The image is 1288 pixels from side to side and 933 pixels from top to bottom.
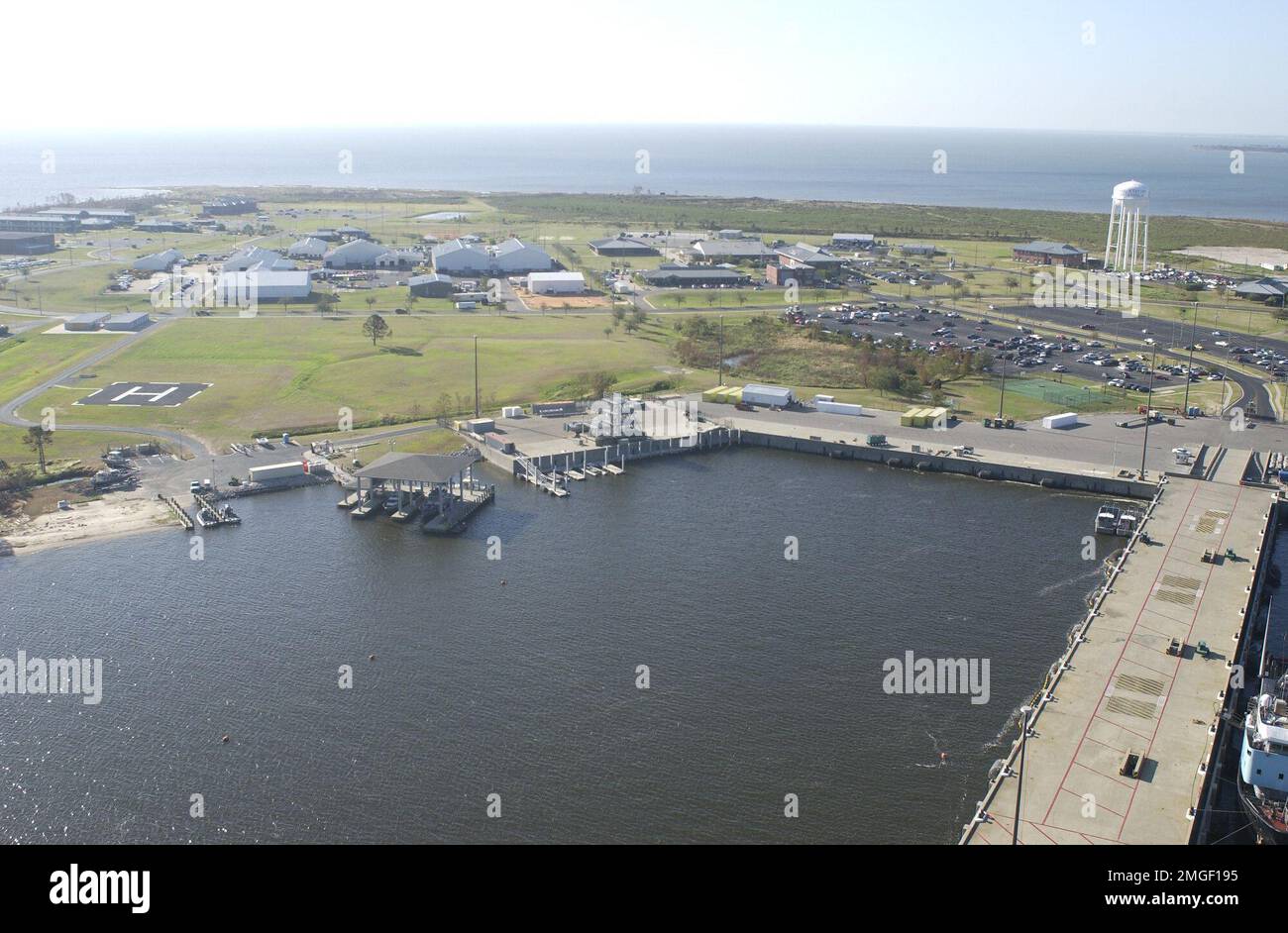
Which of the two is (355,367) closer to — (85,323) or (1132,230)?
(85,323)

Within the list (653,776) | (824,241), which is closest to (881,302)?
(824,241)

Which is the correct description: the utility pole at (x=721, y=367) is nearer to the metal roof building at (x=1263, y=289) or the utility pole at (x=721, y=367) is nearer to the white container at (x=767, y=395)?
the white container at (x=767, y=395)

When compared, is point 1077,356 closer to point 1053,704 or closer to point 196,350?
point 1053,704

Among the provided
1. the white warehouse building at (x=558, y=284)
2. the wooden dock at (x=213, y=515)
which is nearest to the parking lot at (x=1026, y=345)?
the white warehouse building at (x=558, y=284)

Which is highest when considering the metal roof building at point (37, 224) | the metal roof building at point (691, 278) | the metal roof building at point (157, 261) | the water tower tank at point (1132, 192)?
the water tower tank at point (1132, 192)

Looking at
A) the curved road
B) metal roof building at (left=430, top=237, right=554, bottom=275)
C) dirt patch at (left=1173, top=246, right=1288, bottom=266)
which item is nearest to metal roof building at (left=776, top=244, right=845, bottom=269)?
metal roof building at (left=430, top=237, right=554, bottom=275)

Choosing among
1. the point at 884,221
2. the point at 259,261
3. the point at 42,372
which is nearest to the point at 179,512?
the point at 42,372

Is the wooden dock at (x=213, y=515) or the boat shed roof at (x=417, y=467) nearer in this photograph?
the wooden dock at (x=213, y=515)
